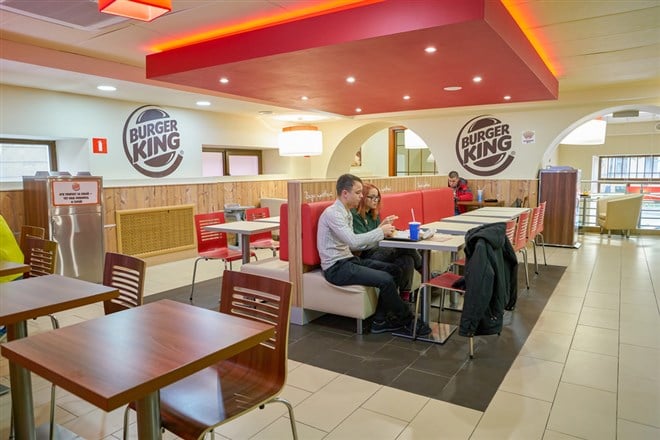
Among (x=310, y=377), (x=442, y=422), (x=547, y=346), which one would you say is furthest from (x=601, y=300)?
(x=310, y=377)

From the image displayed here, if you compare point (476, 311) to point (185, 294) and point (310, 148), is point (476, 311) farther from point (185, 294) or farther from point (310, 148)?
point (310, 148)

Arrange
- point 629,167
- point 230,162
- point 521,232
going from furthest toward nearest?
point 629,167
point 230,162
point 521,232

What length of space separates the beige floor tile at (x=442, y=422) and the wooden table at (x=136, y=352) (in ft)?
3.89

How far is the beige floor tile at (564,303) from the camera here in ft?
14.1

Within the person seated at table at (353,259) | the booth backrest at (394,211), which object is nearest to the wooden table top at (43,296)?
the person seated at table at (353,259)

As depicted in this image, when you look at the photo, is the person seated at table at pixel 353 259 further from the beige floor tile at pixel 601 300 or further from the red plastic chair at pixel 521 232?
the beige floor tile at pixel 601 300

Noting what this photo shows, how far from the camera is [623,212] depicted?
26.7 feet

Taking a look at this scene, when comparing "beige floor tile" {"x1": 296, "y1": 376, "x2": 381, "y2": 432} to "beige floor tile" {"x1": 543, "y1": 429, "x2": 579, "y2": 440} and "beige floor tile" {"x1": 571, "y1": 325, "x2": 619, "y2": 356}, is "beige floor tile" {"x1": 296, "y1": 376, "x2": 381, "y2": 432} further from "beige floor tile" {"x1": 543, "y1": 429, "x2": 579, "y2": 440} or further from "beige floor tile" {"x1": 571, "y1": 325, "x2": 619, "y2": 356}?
"beige floor tile" {"x1": 571, "y1": 325, "x2": 619, "y2": 356}

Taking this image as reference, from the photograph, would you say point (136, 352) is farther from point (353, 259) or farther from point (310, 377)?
point (353, 259)

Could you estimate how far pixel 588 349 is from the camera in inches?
132

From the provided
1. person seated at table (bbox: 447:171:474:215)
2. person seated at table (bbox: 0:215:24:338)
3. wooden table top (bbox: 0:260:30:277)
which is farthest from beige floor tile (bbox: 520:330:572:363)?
person seated at table (bbox: 447:171:474:215)

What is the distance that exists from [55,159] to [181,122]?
189 centimetres

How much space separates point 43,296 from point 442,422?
2.08 meters

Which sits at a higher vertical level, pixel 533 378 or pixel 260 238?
pixel 260 238
